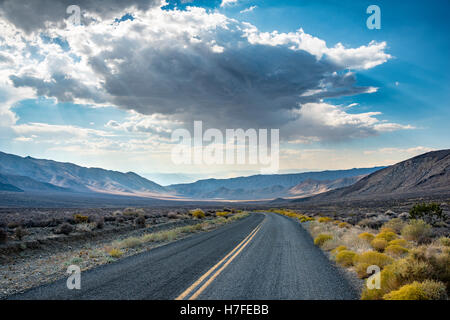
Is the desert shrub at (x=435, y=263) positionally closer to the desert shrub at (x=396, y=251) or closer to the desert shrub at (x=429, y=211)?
the desert shrub at (x=396, y=251)

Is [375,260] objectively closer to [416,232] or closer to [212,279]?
[212,279]

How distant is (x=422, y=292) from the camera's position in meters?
5.10

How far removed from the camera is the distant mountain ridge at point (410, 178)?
92.7 m

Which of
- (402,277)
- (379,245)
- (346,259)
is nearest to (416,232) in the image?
(379,245)

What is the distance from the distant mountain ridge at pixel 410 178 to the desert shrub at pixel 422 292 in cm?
9678

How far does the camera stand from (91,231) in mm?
19688

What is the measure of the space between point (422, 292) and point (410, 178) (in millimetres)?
122313

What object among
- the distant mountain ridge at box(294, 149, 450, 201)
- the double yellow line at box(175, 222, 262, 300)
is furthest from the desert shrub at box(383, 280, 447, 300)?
the distant mountain ridge at box(294, 149, 450, 201)

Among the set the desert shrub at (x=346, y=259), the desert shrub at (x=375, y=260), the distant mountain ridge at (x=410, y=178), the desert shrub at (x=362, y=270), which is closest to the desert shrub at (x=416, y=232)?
the desert shrub at (x=346, y=259)

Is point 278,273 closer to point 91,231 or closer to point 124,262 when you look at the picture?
point 124,262

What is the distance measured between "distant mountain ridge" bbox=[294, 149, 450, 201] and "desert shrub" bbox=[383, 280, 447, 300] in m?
96.8
